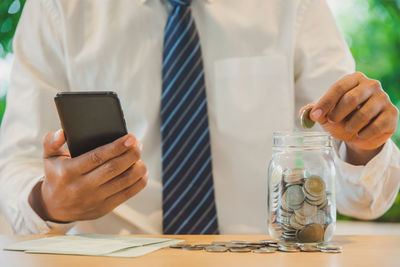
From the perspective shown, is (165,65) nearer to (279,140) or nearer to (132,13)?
(132,13)

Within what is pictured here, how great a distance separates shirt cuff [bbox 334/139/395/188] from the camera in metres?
1.30

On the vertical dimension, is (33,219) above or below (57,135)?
below

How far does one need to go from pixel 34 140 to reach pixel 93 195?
402mm

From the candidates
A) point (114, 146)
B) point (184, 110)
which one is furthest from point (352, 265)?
point (184, 110)

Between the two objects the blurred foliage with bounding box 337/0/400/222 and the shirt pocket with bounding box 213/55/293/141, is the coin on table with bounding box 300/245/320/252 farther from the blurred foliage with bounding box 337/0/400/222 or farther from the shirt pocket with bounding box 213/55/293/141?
the blurred foliage with bounding box 337/0/400/222

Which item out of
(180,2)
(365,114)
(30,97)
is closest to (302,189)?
(365,114)

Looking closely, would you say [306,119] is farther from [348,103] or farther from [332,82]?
[332,82]

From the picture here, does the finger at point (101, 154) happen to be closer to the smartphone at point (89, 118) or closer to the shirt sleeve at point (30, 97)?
the smartphone at point (89, 118)

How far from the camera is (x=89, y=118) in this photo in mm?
1024

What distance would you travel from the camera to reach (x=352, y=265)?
2.64 feet

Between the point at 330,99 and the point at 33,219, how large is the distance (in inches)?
27.9

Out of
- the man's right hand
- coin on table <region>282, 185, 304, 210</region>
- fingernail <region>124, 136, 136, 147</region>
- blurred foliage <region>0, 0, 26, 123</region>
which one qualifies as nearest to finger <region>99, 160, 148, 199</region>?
the man's right hand

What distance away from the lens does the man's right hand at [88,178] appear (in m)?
1.08

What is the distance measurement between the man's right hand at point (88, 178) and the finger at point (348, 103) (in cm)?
39
